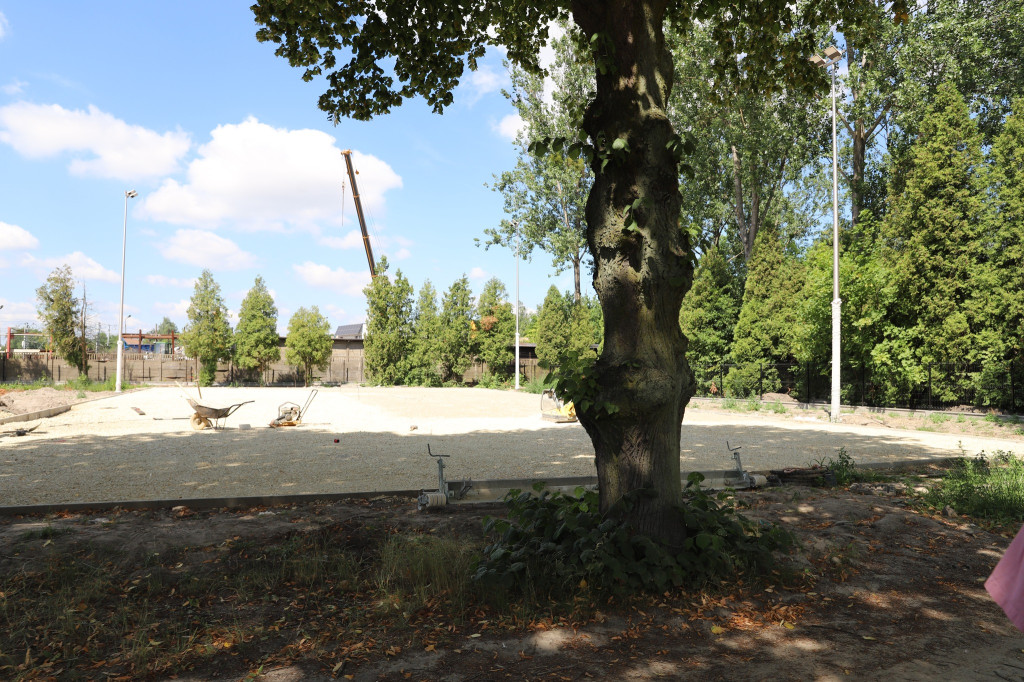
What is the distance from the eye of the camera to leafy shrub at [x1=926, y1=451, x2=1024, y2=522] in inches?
224

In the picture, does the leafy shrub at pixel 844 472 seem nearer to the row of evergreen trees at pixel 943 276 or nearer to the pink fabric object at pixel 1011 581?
the pink fabric object at pixel 1011 581

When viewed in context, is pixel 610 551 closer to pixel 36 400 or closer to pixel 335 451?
pixel 335 451

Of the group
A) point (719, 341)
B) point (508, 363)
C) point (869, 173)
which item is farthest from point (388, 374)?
point (869, 173)

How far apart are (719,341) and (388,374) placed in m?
21.4

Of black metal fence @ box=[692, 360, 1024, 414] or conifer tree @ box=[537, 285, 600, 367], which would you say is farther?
conifer tree @ box=[537, 285, 600, 367]

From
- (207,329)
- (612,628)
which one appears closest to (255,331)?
(207,329)

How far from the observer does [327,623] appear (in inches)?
146

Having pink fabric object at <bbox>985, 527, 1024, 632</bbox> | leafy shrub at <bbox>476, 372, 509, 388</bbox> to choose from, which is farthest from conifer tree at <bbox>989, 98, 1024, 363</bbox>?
leafy shrub at <bbox>476, 372, 509, 388</bbox>

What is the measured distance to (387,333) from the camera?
4084 cm

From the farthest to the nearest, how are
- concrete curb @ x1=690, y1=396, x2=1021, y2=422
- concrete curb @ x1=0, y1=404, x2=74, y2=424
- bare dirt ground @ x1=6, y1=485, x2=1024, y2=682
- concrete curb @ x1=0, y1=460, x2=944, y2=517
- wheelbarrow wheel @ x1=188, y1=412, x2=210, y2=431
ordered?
concrete curb @ x1=690, y1=396, x2=1021, y2=422 < concrete curb @ x1=0, y1=404, x2=74, y2=424 < wheelbarrow wheel @ x1=188, y1=412, x2=210, y2=431 < concrete curb @ x1=0, y1=460, x2=944, y2=517 < bare dirt ground @ x1=6, y1=485, x2=1024, y2=682

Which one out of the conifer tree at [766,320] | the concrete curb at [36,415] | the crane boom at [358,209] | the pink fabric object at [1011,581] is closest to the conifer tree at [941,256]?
the conifer tree at [766,320]

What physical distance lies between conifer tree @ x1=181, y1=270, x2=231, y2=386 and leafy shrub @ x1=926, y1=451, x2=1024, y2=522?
1563 inches

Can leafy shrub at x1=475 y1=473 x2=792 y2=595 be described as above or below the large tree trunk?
below

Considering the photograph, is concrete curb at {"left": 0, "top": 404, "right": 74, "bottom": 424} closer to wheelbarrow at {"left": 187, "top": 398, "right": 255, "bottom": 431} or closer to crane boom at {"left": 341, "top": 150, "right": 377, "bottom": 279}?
wheelbarrow at {"left": 187, "top": 398, "right": 255, "bottom": 431}
